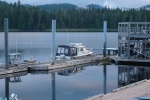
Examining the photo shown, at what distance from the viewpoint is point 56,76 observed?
3616cm

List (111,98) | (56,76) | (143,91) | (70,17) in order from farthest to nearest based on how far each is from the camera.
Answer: (70,17)
(56,76)
(143,91)
(111,98)

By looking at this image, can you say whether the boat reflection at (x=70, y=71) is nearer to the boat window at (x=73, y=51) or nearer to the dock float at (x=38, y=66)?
the dock float at (x=38, y=66)

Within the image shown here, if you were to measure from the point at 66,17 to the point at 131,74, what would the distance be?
366 ft

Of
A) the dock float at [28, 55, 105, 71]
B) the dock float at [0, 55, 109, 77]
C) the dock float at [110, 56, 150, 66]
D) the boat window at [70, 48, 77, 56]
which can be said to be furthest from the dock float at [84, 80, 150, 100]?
the boat window at [70, 48, 77, 56]

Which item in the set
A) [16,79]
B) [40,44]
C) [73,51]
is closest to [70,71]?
[16,79]

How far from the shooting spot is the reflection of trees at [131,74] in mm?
34084

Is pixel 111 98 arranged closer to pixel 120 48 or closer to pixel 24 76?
pixel 24 76

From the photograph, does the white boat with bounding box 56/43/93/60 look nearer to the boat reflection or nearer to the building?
the boat reflection

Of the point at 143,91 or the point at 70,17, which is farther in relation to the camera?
the point at 70,17

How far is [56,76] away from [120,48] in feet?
37.1

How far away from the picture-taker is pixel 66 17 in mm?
148375

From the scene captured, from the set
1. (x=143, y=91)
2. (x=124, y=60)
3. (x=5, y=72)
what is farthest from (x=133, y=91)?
(x=124, y=60)

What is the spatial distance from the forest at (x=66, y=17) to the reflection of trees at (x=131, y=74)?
88.8 m

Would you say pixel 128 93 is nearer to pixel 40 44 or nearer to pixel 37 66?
pixel 37 66
